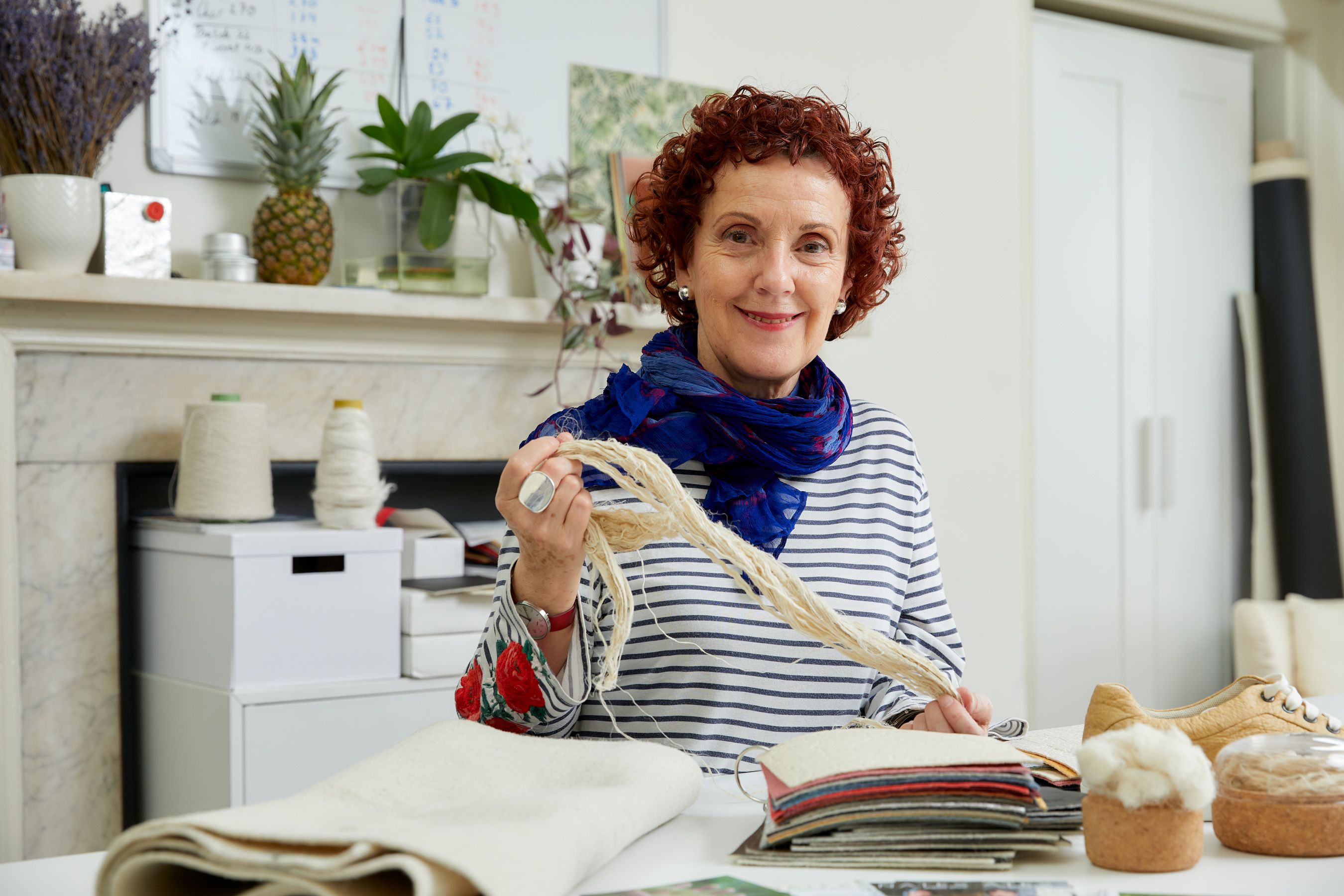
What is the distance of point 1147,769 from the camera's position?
0.71m

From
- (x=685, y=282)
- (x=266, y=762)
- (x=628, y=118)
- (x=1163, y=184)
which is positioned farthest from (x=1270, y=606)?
(x=266, y=762)

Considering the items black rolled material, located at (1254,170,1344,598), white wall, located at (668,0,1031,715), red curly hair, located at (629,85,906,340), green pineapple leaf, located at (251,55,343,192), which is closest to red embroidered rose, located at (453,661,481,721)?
red curly hair, located at (629,85,906,340)

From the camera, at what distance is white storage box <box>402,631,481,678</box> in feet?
6.49

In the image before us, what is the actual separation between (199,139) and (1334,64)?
334 cm

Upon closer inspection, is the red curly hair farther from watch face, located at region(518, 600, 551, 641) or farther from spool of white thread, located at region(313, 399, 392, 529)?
spool of white thread, located at region(313, 399, 392, 529)

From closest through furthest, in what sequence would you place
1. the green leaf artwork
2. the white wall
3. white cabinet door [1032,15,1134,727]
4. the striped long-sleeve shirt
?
the striped long-sleeve shirt → the green leaf artwork → the white wall → white cabinet door [1032,15,1134,727]

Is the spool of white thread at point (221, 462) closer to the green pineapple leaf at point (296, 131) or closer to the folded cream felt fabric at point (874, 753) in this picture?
the green pineapple leaf at point (296, 131)

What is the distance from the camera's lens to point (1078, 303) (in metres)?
3.33

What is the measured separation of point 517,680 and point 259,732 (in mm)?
921

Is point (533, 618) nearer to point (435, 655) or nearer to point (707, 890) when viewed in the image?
point (707, 890)

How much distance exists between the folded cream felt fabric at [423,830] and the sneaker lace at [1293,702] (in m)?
0.45

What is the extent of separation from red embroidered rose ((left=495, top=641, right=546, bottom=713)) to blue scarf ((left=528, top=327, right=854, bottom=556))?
0.23 m

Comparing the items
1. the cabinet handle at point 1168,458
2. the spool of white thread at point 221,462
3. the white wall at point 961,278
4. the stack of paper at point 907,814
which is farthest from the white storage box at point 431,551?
the cabinet handle at point 1168,458

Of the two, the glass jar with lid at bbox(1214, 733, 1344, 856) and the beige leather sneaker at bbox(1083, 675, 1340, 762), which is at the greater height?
the beige leather sneaker at bbox(1083, 675, 1340, 762)
